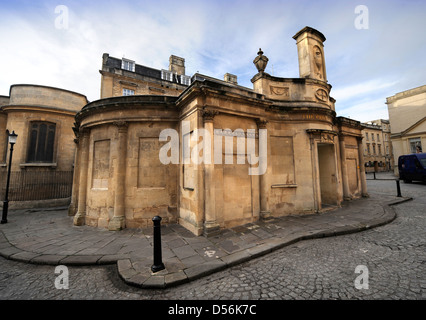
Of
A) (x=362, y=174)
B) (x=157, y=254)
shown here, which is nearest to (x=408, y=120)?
(x=362, y=174)

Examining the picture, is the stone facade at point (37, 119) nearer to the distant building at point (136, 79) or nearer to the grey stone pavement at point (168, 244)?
the distant building at point (136, 79)

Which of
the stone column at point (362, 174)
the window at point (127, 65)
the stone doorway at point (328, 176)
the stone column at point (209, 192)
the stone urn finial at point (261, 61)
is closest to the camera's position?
the stone column at point (209, 192)

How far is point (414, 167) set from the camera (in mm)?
16656

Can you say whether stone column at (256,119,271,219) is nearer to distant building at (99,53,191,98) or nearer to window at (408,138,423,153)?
distant building at (99,53,191,98)

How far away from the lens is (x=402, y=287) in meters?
2.84

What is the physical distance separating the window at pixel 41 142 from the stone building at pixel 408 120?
3901 cm

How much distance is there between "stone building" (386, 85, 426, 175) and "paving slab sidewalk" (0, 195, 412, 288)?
26.6m

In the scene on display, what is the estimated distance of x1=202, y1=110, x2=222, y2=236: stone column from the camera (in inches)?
209

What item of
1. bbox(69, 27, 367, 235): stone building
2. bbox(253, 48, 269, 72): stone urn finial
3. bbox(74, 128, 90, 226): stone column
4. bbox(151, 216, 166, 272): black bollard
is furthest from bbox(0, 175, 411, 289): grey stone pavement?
bbox(253, 48, 269, 72): stone urn finial

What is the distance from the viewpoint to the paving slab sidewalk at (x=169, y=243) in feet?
11.8

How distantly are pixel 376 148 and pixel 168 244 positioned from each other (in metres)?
52.5

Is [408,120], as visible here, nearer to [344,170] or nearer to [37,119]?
[344,170]

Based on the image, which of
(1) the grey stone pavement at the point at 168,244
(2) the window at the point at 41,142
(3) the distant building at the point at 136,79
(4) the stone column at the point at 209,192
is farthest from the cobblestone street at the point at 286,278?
(3) the distant building at the point at 136,79
